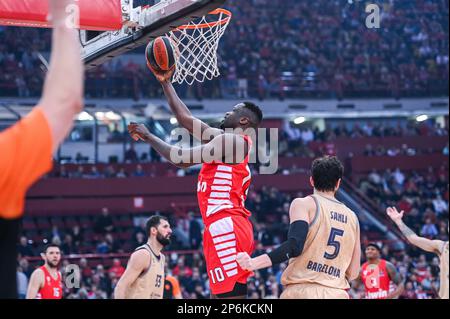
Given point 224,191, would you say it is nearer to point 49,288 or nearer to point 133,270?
point 133,270

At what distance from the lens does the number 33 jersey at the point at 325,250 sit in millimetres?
5695

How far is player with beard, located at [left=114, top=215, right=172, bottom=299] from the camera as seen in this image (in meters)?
8.42

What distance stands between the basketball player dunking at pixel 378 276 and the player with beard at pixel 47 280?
13.3 ft

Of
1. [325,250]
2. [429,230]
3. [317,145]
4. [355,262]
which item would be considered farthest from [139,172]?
[325,250]

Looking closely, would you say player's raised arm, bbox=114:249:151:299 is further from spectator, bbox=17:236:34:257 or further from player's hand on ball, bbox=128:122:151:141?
spectator, bbox=17:236:34:257

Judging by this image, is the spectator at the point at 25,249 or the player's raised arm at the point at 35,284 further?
the spectator at the point at 25,249

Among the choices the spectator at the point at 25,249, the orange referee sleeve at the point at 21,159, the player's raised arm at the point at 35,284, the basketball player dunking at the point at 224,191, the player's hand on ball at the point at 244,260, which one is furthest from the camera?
the spectator at the point at 25,249

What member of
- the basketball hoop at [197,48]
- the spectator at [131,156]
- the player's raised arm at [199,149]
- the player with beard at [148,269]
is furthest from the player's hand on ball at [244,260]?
the spectator at [131,156]

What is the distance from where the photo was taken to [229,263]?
242 inches

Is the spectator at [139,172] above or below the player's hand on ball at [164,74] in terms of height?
below

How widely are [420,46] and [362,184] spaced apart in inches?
348

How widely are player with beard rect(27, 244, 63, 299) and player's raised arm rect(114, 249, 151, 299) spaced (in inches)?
62.1

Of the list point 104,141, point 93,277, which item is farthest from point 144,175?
point 93,277

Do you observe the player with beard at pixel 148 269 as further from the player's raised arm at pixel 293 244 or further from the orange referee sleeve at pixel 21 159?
the orange referee sleeve at pixel 21 159
